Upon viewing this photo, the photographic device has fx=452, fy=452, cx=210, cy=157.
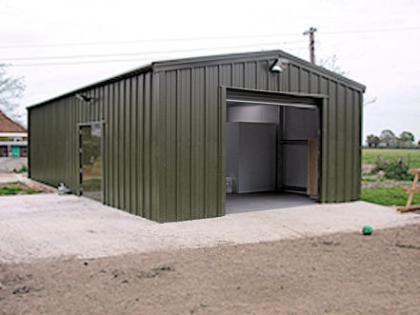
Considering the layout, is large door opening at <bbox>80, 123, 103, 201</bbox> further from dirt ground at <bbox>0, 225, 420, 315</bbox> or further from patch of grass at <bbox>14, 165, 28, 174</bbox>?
patch of grass at <bbox>14, 165, 28, 174</bbox>

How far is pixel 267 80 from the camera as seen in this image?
8.39 m

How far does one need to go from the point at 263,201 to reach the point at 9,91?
24847 mm

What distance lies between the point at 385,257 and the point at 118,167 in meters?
5.16

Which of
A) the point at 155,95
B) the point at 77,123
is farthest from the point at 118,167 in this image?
the point at 77,123

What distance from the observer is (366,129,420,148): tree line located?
115 ft

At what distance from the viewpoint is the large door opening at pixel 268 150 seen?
11297mm

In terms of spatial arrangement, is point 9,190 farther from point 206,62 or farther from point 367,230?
point 367,230

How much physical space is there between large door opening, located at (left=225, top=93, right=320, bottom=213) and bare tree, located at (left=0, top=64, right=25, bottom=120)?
21.8 meters

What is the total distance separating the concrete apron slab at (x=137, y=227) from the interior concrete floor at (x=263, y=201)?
41cm

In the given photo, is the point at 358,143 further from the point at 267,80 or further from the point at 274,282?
the point at 274,282

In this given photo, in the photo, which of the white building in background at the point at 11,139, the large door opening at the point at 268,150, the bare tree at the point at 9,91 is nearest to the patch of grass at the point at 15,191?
the large door opening at the point at 268,150

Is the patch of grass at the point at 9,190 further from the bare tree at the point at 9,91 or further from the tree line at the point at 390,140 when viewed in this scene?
the tree line at the point at 390,140

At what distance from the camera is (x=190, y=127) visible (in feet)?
24.5

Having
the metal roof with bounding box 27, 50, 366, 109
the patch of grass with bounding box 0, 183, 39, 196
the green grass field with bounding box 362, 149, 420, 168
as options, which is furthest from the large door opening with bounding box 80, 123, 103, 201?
the green grass field with bounding box 362, 149, 420, 168
